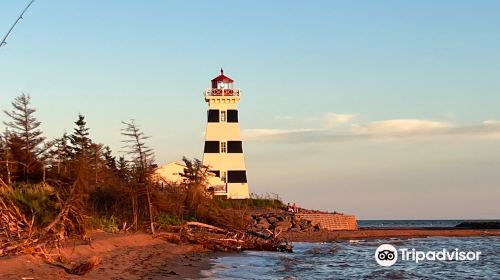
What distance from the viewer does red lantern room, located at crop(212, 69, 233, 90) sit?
1991 inches

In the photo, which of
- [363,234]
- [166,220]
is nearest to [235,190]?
[363,234]

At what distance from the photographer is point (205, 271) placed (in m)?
18.5

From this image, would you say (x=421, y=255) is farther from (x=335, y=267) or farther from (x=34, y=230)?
(x=34, y=230)

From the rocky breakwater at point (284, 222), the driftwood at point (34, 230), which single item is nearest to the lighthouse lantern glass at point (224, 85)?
the rocky breakwater at point (284, 222)

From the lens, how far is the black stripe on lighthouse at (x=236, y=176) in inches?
1917

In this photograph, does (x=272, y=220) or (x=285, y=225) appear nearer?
(x=285, y=225)

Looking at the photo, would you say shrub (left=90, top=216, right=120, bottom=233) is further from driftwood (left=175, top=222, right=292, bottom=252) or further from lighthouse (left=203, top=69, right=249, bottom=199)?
lighthouse (left=203, top=69, right=249, bottom=199)

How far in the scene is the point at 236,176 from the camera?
48781 mm

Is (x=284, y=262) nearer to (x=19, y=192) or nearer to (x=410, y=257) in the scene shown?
(x=410, y=257)

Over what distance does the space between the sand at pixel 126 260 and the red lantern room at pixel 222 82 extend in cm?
2626

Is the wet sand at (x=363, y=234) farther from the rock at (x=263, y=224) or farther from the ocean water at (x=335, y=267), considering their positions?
the ocean water at (x=335, y=267)

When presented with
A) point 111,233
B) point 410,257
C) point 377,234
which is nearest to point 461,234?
point 377,234

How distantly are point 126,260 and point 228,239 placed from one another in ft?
27.9

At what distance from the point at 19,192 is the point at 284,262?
28.9 feet
